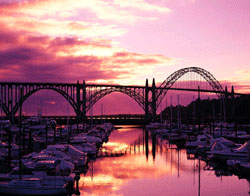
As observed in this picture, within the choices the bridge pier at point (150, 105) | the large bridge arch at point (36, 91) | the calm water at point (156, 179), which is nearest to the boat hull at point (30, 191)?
the calm water at point (156, 179)

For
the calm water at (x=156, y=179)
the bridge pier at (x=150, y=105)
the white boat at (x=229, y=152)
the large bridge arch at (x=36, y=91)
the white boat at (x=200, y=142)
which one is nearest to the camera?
the calm water at (x=156, y=179)

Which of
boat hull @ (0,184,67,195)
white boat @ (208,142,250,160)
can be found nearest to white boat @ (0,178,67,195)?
boat hull @ (0,184,67,195)

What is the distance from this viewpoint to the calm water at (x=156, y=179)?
30.8 m

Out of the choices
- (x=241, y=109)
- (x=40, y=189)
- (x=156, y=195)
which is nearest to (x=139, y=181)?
(x=156, y=195)

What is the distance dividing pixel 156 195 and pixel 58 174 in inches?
333

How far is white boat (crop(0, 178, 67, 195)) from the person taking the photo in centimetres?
2584

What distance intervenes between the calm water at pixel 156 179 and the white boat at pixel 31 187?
3.23 meters

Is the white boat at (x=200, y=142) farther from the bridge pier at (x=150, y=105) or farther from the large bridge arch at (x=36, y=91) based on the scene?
the bridge pier at (x=150, y=105)

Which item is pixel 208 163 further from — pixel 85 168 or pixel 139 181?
pixel 85 168

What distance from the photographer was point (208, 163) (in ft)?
143

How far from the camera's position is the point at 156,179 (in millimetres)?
35906

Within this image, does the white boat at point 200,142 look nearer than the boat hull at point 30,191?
No

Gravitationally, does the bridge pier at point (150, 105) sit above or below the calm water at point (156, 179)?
above

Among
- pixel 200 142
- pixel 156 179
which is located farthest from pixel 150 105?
pixel 156 179
